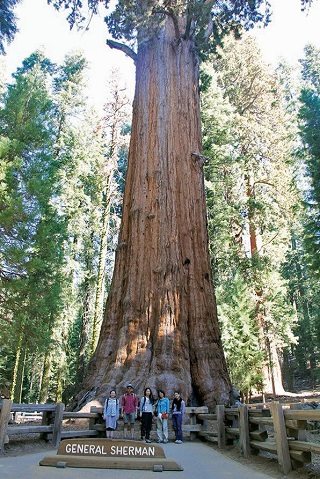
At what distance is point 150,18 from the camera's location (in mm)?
13797

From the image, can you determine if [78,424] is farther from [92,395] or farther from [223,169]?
[223,169]

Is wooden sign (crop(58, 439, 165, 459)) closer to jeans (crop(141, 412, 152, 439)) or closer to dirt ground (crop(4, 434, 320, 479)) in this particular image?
dirt ground (crop(4, 434, 320, 479))

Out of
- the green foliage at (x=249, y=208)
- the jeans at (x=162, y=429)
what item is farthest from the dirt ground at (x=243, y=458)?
the green foliage at (x=249, y=208)

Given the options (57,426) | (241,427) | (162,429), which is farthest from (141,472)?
(162,429)

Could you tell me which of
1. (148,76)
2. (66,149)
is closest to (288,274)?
(66,149)

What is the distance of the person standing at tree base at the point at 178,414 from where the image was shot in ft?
27.4

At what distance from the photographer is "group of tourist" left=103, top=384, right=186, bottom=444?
8320 millimetres

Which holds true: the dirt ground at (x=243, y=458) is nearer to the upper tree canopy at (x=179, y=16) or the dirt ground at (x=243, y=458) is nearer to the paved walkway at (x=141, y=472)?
the paved walkway at (x=141, y=472)

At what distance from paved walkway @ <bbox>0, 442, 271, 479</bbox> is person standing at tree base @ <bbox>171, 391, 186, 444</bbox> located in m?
1.50

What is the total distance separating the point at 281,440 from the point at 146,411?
335 centimetres

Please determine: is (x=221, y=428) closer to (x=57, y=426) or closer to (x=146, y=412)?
(x=146, y=412)

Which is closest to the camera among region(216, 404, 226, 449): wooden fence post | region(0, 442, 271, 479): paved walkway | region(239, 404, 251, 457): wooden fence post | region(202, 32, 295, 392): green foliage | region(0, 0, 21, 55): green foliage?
region(0, 442, 271, 479): paved walkway

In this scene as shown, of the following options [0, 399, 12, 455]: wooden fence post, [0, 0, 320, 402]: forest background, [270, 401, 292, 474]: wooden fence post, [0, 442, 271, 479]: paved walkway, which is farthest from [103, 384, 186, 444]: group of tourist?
[0, 0, 320, 402]: forest background

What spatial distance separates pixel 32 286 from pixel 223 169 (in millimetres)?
12594
